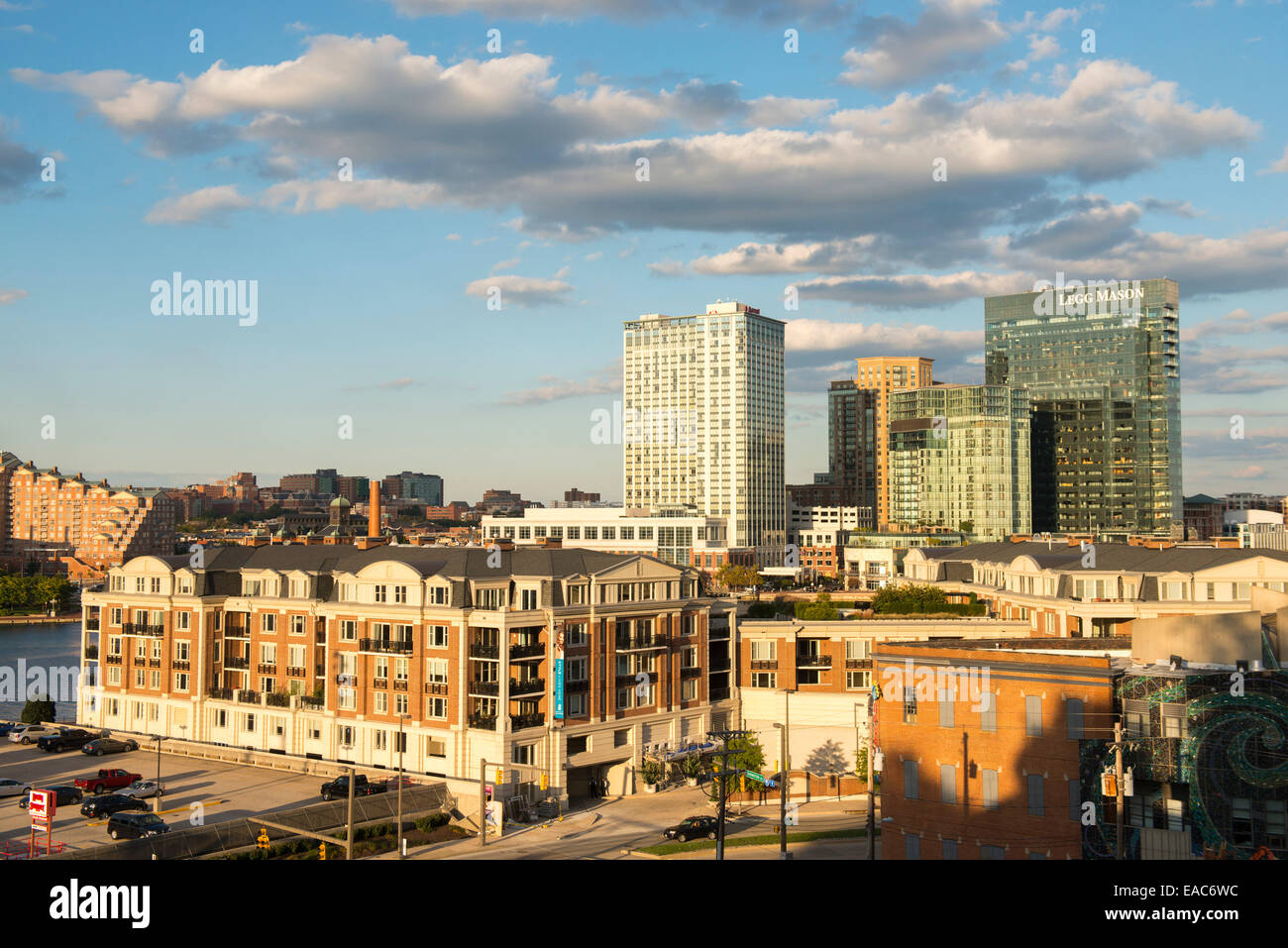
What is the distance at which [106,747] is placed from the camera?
6638 cm

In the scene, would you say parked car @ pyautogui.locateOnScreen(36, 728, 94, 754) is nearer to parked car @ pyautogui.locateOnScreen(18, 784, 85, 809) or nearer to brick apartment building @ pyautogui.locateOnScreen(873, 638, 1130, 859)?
parked car @ pyautogui.locateOnScreen(18, 784, 85, 809)

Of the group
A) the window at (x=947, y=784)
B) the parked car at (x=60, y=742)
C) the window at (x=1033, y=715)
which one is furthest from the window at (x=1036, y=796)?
the parked car at (x=60, y=742)

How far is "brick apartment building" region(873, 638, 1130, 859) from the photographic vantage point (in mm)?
34812

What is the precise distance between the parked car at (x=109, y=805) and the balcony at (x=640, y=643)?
25.3 m

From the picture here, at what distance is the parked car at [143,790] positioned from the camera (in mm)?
54750

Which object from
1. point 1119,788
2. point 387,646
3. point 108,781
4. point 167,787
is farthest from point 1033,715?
point 108,781

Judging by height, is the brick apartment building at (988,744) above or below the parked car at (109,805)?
above

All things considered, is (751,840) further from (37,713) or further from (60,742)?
(37,713)

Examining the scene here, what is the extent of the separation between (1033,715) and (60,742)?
57670mm

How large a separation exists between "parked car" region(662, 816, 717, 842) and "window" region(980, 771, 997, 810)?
53.2 feet

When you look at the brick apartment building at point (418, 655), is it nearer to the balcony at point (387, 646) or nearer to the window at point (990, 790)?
the balcony at point (387, 646)

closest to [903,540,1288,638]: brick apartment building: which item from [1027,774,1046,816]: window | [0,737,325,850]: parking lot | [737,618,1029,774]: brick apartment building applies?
[737,618,1029,774]: brick apartment building
